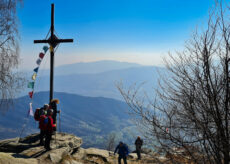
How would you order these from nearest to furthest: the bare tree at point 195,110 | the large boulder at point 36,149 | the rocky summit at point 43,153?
the bare tree at point 195,110, the rocky summit at point 43,153, the large boulder at point 36,149

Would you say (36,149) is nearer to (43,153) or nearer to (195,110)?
(43,153)

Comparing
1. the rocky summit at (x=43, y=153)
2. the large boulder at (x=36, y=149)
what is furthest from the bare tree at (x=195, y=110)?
the large boulder at (x=36, y=149)

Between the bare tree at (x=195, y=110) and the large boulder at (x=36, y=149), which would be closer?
the bare tree at (x=195, y=110)

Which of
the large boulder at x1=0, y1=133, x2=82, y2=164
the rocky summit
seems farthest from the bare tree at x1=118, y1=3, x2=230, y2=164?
the large boulder at x1=0, y1=133, x2=82, y2=164

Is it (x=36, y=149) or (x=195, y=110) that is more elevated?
(x=195, y=110)

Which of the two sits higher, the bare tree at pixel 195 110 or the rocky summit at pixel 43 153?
the bare tree at pixel 195 110

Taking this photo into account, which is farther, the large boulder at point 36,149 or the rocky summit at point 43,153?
the large boulder at point 36,149

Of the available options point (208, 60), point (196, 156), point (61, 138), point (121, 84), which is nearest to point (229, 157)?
point (196, 156)

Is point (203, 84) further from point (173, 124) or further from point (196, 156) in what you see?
point (196, 156)

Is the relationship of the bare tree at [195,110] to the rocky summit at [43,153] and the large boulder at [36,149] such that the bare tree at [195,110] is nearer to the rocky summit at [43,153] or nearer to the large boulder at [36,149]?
the rocky summit at [43,153]

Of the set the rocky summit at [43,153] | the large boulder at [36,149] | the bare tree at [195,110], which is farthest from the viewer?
the large boulder at [36,149]

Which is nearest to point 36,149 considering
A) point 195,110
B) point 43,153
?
point 43,153

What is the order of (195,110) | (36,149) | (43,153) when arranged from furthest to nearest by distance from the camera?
1. (36,149)
2. (43,153)
3. (195,110)

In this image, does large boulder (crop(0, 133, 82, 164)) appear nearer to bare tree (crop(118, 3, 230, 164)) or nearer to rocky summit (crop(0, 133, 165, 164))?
rocky summit (crop(0, 133, 165, 164))
